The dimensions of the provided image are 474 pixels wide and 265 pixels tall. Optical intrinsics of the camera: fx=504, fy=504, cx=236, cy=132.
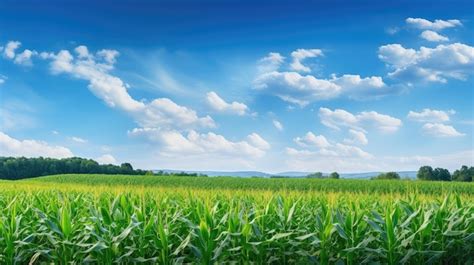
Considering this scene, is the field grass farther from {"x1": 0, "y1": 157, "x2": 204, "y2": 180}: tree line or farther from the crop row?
{"x1": 0, "y1": 157, "x2": 204, "y2": 180}: tree line

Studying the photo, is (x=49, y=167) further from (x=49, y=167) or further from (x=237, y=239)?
(x=237, y=239)

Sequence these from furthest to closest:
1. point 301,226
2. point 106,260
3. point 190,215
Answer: point 190,215
point 301,226
point 106,260

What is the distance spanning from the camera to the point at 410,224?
6074mm

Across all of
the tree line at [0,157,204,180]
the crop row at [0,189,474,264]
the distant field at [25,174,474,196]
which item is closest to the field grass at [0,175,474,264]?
the crop row at [0,189,474,264]

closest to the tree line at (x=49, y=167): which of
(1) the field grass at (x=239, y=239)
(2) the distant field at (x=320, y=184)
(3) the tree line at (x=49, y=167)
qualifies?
(3) the tree line at (x=49, y=167)

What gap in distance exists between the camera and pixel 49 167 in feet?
203

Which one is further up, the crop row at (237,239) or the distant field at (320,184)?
the distant field at (320,184)

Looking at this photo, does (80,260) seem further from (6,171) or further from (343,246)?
(6,171)

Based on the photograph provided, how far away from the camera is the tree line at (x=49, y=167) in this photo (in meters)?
58.3

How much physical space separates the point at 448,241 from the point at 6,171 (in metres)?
59.2

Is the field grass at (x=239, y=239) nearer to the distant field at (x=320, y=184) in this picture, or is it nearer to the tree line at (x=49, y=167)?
the distant field at (x=320, y=184)

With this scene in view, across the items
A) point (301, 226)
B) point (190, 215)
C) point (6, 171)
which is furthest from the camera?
point (6, 171)

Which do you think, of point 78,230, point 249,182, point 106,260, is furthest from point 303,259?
point 249,182

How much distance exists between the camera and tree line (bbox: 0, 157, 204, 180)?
58.3m
